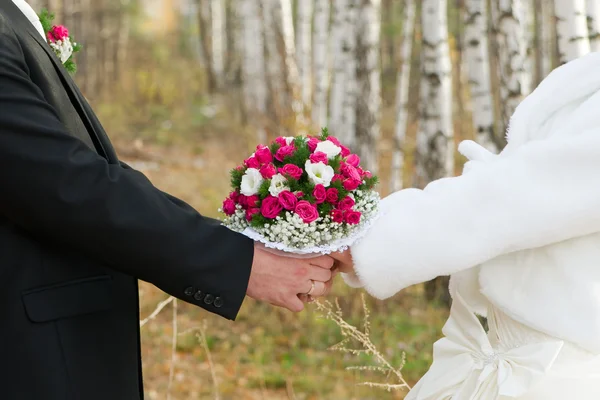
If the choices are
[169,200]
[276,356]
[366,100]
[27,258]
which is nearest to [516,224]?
[169,200]

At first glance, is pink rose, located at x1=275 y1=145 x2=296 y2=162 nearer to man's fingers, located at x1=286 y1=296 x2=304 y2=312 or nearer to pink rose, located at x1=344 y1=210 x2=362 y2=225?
pink rose, located at x1=344 y1=210 x2=362 y2=225

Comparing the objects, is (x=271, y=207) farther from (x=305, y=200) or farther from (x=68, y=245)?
(x=68, y=245)

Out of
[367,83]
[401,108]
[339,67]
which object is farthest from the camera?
[401,108]

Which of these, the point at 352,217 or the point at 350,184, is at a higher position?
the point at 350,184

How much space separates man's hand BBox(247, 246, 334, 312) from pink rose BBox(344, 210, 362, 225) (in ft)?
0.72

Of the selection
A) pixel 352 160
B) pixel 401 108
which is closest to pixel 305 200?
pixel 352 160

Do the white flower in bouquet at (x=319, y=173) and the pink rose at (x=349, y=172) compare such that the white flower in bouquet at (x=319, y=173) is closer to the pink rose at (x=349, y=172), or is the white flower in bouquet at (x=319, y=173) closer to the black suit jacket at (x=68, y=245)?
the pink rose at (x=349, y=172)

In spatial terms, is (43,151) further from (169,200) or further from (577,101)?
(577,101)

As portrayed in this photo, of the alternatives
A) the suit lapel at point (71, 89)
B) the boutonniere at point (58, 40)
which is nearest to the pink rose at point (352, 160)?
the suit lapel at point (71, 89)

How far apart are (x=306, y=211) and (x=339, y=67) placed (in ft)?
22.0

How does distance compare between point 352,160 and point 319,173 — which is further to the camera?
point 352,160

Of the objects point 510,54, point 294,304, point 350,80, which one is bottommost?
point 294,304

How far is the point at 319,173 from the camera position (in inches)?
92.5

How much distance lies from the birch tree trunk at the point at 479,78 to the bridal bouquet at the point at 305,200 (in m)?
3.94
